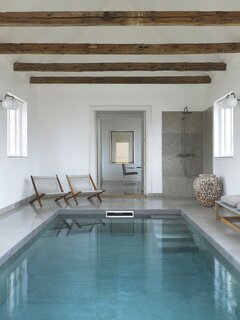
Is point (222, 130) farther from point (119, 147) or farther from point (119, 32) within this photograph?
point (119, 147)

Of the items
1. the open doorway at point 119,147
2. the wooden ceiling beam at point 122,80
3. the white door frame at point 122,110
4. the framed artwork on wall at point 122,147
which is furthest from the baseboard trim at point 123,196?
the framed artwork on wall at point 122,147

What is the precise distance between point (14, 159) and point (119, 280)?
4149 mm

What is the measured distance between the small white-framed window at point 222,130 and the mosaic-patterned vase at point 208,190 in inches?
24.2

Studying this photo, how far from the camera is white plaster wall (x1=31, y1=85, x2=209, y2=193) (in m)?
8.41

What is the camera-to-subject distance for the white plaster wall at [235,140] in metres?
6.02

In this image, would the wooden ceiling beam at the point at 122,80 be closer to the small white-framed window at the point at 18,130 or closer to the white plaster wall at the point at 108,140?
the small white-framed window at the point at 18,130

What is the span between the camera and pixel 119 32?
7234 mm

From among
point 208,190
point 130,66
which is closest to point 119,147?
point 130,66

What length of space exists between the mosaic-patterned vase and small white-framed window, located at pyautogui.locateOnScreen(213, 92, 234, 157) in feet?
2.02

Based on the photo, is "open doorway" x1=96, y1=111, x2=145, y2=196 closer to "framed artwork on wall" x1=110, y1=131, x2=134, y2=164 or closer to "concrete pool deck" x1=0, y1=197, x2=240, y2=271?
"framed artwork on wall" x1=110, y1=131, x2=134, y2=164

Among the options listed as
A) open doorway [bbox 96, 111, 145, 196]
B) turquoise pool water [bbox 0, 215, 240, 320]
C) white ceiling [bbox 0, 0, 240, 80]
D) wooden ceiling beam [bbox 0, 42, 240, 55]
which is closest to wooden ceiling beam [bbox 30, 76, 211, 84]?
white ceiling [bbox 0, 0, 240, 80]

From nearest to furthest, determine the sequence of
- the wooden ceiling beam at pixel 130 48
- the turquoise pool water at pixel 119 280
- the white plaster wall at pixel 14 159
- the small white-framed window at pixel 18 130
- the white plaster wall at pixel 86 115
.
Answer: the turquoise pool water at pixel 119 280
the wooden ceiling beam at pixel 130 48
the white plaster wall at pixel 14 159
the small white-framed window at pixel 18 130
the white plaster wall at pixel 86 115

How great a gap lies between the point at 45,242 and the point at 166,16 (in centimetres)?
320

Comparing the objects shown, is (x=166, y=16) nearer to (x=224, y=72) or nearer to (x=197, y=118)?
(x=224, y=72)
